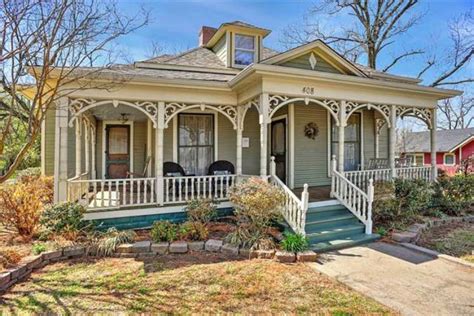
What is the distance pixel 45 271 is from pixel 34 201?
1803 mm

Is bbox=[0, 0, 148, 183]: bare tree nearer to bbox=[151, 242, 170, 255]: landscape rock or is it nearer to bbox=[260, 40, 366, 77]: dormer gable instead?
bbox=[151, 242, 170, 255]: landscape rock

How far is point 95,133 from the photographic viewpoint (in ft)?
32.2

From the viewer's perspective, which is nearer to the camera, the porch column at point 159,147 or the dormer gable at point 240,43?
the porch column at point 159,147

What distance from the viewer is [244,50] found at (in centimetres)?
1002

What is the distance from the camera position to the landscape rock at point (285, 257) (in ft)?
15.9

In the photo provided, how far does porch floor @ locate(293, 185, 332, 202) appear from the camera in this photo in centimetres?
712

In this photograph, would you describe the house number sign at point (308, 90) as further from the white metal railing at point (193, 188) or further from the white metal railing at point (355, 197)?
the white metal railing at point (193, 188)

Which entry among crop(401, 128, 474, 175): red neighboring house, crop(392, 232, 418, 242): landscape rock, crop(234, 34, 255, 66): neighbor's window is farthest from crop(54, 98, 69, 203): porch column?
crop(401, 128, 474, 175): red neighboring house

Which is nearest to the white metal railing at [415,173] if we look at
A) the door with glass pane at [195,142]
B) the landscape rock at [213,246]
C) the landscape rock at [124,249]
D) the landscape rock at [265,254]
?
the landscape rock at [265,254]

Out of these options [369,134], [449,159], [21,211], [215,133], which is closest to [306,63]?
[215,133]

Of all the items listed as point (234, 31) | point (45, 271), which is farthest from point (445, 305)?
point (234, 31)

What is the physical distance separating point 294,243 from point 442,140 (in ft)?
99.5

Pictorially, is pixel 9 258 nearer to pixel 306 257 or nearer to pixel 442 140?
pixel 306 257

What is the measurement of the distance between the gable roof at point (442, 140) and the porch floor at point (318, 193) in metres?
24.5
